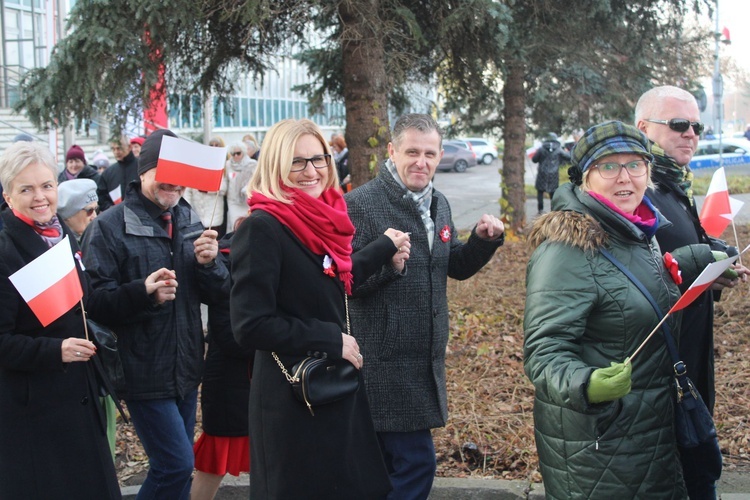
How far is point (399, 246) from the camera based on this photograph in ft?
12.0

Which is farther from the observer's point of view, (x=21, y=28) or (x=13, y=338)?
(x=21, y=28)

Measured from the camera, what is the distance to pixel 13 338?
340cm

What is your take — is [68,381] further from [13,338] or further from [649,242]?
[649,242]

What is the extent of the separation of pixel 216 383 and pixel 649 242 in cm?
238

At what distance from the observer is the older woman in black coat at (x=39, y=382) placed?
3439 millimetres

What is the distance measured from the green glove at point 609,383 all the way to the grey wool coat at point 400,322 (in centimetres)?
137

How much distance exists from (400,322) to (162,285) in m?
1.06

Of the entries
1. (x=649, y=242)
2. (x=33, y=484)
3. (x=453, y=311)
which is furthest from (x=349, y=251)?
(x=453, y=311)

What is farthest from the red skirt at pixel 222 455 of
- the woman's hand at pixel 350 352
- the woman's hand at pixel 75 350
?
the woman's hand at pixel 350 352

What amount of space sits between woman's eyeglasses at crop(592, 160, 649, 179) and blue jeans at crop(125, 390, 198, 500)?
223cm

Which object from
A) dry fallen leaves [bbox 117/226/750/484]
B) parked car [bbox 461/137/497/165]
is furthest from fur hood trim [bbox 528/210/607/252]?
parked car [bbox 461/137/497/165]

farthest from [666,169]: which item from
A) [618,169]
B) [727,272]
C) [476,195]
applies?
[476,195]

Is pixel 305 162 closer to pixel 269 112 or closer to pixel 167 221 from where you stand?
pixel 167 221

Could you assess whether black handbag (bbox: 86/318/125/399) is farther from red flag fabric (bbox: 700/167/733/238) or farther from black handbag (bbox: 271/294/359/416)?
red flag fabric (bbox: 700/167/733/238)
